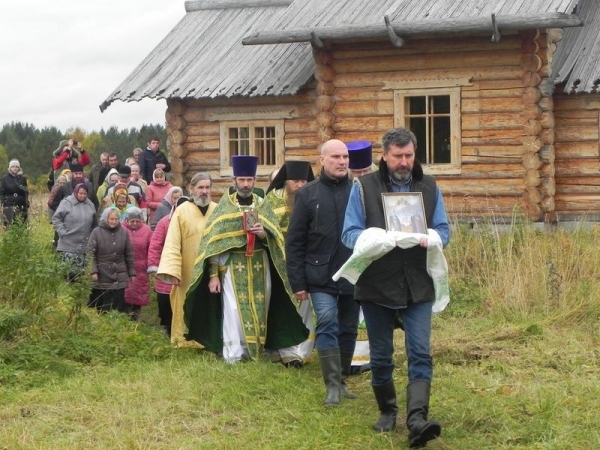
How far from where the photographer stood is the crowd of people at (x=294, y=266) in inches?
258

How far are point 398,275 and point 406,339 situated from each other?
400 millimetres

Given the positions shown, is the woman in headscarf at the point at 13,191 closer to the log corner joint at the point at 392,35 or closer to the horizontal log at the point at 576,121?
the log corner joint at the point at 392,35

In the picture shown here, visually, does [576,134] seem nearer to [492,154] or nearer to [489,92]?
[492,154]

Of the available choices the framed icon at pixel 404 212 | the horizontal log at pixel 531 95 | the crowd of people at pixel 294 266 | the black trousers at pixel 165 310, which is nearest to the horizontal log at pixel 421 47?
the horizontal log at pixel 531 95

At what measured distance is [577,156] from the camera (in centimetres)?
1647

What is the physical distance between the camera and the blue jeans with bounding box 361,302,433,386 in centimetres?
655

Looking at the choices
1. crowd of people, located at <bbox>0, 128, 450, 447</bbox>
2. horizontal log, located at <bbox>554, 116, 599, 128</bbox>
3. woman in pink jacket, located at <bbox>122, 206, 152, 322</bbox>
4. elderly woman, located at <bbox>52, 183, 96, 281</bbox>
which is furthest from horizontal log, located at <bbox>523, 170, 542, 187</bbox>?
elderly woman, located at <bbox>52, 183, 96, 281</bbox>

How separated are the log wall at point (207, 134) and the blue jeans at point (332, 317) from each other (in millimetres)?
9980

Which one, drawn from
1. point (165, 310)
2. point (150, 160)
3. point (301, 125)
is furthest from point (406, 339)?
point (150, 160)

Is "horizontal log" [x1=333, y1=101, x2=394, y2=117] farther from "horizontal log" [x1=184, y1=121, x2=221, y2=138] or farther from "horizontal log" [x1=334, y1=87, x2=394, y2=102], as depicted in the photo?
"horizontal log" [x1=184, y1=121, x2=221, y2=138]

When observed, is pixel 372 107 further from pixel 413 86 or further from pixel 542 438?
pixel 542 438

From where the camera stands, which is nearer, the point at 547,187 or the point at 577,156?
the point at 547,187

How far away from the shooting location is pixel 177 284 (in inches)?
395

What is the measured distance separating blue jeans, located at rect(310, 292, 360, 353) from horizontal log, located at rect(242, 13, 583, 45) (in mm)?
7797
